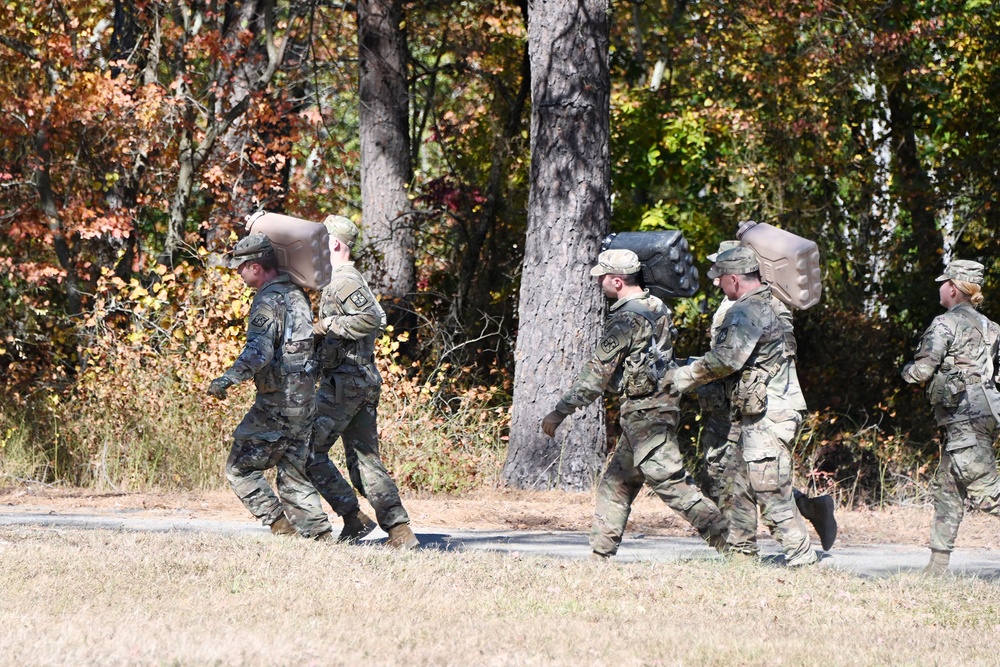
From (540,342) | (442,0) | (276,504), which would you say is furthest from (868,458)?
(276,504)

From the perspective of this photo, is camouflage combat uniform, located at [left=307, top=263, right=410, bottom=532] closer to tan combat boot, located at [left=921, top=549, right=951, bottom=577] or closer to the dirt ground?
the dirt ground

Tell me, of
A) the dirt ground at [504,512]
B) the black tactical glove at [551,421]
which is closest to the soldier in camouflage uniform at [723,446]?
the black tactical glove at [551,421]

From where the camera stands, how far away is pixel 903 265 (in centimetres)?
1781

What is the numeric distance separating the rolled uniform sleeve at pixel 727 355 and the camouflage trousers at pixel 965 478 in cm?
170

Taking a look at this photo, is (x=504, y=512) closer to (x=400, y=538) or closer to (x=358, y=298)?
(x=400, y=538)

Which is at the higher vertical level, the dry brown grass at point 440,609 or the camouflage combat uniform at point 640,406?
the camouflage combat uniform at point 640,406

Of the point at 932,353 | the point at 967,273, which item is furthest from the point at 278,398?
the point at 967,273

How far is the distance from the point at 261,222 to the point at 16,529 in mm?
2593

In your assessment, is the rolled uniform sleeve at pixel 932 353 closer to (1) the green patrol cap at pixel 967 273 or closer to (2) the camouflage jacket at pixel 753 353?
(1) the green patrol cap at pixel 967 273

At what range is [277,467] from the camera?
7734mm

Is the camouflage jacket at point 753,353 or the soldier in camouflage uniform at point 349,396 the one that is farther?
the soldier in camouflage uniform at point 349,396

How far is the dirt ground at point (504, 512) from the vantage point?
33.0 feet

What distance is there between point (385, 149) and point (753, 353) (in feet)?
30.8

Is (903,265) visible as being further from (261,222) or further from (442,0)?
(261,222)
